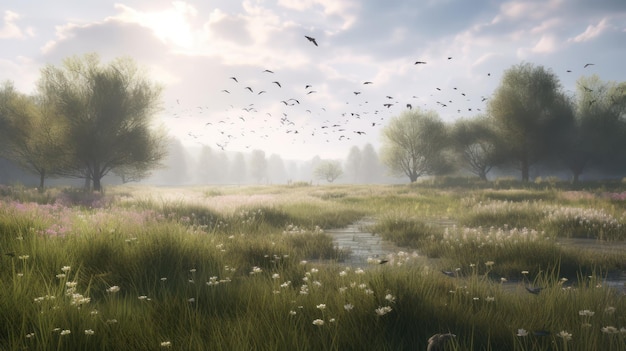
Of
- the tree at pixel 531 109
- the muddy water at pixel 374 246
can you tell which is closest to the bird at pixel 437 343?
the muddy water at pixel 374 246

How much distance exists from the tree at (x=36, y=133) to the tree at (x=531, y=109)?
124 feet

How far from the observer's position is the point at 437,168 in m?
54.7

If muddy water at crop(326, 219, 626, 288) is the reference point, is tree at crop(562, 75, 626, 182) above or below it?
above

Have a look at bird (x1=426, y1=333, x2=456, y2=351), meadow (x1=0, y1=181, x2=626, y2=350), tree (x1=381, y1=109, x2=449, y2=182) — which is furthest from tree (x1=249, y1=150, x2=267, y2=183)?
bird (x1=426, y1=333, x2=456, y2=351)

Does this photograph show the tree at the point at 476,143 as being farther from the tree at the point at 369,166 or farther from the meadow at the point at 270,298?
the tree at the point at 369,166

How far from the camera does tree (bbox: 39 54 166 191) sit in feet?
85.3

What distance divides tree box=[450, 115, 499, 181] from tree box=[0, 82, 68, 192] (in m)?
39.4

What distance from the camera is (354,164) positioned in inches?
5709

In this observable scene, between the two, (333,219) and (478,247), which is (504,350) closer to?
(478,247)

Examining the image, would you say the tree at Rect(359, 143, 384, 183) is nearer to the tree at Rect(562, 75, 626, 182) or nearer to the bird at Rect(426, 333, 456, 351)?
the tree at Rect(562, 75, 626, 182)

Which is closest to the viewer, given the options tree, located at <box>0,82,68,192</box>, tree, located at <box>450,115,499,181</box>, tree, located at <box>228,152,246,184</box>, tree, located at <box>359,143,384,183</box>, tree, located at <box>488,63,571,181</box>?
tree, located at <box>0,82,68,192</box>

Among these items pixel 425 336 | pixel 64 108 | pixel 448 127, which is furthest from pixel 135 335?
pixel 448 127

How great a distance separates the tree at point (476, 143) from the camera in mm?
45688

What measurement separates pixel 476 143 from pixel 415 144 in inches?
285
